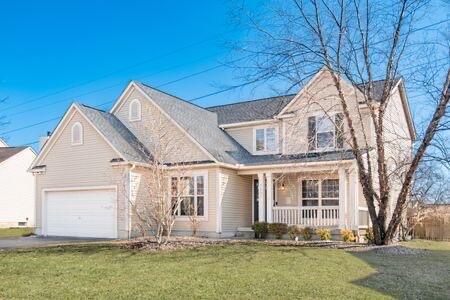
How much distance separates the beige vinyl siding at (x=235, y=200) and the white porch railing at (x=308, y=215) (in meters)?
1.82

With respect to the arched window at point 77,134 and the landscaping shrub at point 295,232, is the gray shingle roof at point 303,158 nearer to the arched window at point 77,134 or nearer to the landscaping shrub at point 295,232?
the landscaping shrub at point 295,232

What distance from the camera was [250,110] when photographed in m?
24.9

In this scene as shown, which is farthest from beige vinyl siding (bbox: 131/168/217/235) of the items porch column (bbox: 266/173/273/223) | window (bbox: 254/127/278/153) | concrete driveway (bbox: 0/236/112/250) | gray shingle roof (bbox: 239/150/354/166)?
window (bbox: 254/127/278/153)

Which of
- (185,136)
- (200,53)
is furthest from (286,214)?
(200,53)

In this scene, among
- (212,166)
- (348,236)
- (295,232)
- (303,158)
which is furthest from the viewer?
(212,166)

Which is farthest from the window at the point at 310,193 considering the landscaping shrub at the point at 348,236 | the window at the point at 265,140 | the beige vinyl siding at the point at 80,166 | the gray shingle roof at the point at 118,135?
the beige vinyl siding at the point at 80,166

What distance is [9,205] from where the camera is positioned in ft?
114

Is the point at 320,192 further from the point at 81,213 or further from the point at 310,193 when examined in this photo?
the point at 81,213

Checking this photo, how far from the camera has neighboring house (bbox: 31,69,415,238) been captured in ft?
64.0

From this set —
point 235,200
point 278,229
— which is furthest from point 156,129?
point 278,229

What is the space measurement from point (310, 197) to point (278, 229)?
2.77 metres

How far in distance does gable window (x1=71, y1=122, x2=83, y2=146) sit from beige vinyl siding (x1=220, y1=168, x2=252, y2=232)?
656 centimetres

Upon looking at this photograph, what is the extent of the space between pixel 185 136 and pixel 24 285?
1279 cm

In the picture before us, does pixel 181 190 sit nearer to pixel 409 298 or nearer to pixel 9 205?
pixel 409 298
